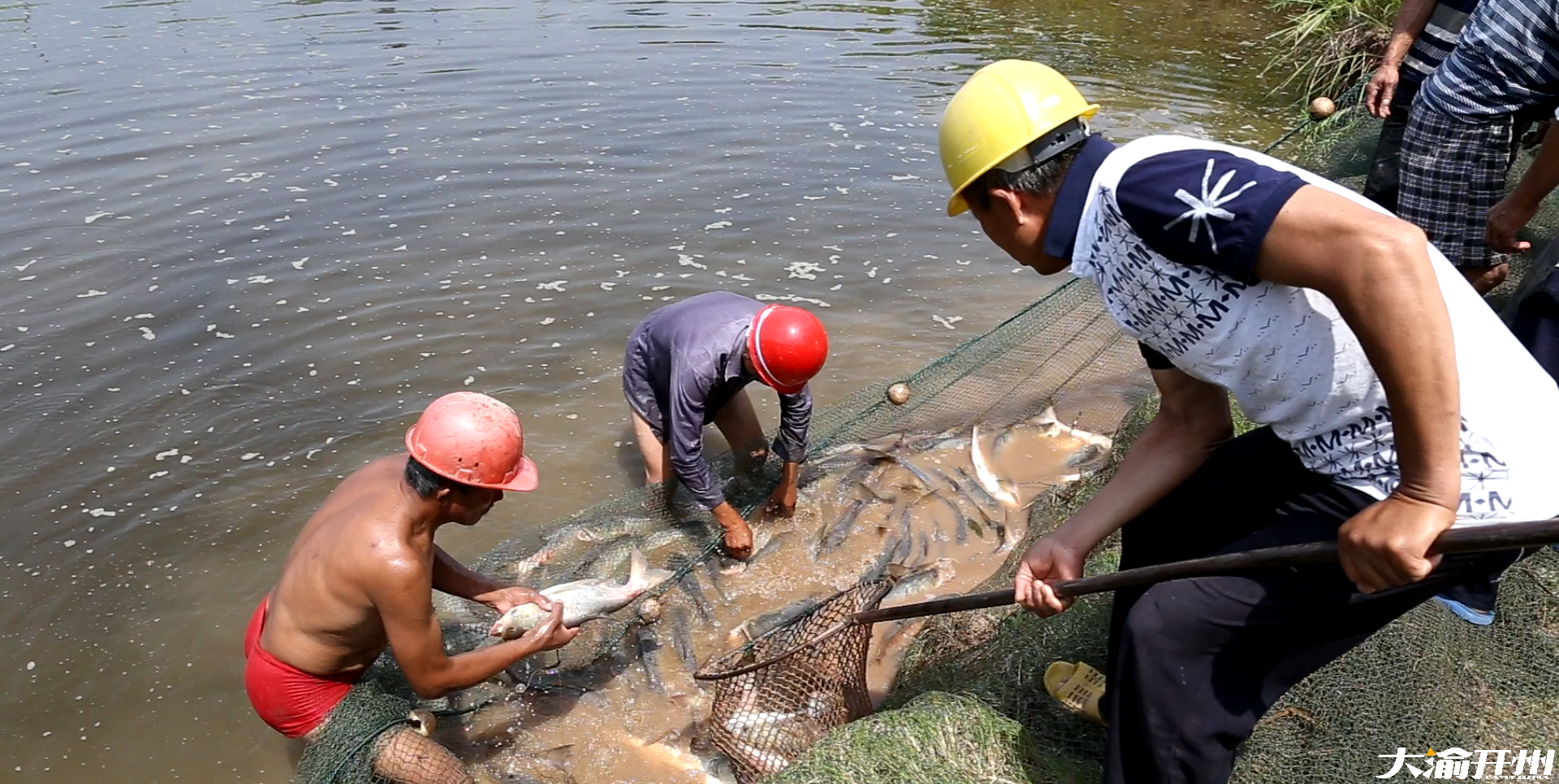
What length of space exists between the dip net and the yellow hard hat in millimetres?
1612

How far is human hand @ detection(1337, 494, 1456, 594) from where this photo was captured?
6.10ft

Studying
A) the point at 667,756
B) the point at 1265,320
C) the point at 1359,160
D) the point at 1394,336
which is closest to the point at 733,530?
the point at 667,756

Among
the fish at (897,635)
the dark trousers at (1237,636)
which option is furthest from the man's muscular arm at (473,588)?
the dark trousers at (1237,636)

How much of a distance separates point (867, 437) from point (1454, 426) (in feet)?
13.1

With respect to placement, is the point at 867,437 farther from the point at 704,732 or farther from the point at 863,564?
the point at 704,732

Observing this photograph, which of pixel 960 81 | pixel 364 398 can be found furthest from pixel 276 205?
pixel 960 81

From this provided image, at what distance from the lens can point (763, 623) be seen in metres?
4.65

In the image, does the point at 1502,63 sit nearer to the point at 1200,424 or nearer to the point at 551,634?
the point at 1200,424

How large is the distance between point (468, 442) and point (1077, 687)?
207 centimetres

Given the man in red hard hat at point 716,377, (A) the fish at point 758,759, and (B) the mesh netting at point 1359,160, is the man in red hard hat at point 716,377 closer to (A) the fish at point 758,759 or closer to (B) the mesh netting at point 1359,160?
(A) the fish at point 758,759

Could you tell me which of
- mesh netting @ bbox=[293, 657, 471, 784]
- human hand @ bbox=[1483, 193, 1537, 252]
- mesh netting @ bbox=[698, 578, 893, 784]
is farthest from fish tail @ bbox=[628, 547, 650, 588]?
human hand @ bbox=[1483, 193, 1537, 252]

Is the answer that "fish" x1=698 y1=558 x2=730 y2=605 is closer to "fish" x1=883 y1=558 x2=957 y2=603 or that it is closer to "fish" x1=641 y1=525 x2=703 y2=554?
"fish" x1=641 y1=525 x2=703 y2=554

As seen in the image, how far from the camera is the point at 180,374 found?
7.05m

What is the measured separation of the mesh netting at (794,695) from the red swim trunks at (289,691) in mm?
1391
